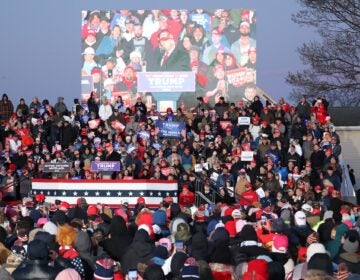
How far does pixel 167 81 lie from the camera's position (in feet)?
138

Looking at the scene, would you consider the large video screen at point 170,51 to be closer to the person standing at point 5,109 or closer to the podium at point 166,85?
the podium at point 166,85

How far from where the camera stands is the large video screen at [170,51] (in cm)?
4175

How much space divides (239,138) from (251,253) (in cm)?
1889

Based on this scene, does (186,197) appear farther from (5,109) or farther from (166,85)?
(166,85)

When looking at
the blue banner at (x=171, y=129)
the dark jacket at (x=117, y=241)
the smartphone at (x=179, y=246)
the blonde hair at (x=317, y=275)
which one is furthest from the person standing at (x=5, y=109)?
the blonde hair at (x=317, y=275)

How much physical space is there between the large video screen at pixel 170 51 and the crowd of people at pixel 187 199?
298cm

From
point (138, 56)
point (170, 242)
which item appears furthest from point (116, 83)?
point (170, 242)

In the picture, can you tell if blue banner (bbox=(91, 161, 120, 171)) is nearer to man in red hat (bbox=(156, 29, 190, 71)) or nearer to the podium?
the podium

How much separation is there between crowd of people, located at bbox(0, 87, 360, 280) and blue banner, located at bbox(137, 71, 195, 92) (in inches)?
124

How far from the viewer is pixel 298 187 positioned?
29.1 metres

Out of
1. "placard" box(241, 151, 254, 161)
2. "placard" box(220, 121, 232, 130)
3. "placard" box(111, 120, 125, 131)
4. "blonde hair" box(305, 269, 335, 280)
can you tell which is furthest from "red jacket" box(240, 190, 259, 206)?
"blonde hair" box(305, 269, 335, 280)

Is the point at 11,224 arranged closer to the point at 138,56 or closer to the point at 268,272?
the point at 268,272

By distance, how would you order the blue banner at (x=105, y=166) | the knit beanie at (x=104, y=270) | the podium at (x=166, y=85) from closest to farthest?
the knit beanie at (x=104, y=270) → the blue banner at (x=105, y=166) → the podium at (x=166, y=85)

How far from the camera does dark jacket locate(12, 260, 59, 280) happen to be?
13023mm
